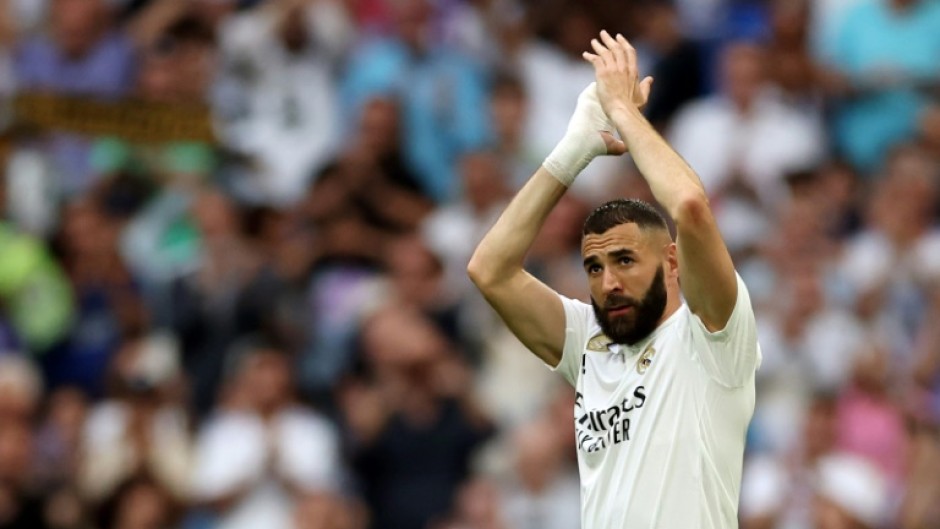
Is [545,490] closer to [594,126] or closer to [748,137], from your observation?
[748,137]

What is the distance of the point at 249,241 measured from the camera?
12.8 m

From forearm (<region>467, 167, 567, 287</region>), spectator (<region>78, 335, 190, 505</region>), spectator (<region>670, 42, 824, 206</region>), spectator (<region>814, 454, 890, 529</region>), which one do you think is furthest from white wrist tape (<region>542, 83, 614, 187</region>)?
spectator (<region>670, 42, 824, 206</region>)

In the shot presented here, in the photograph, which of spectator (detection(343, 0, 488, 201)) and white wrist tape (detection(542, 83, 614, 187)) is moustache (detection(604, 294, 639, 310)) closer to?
white wrist tape (detection(542, 83, 614, 187))

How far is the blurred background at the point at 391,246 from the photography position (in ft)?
36.1

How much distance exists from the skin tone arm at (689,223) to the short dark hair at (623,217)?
0.87 ft

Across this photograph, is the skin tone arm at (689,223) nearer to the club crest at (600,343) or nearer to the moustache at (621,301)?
the moustache at (621,301)

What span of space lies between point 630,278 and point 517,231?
0.72 meters

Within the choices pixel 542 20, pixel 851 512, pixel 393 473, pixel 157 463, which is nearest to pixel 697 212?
pixel 851 512

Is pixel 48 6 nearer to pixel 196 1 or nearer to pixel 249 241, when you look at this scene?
pixel 196 1

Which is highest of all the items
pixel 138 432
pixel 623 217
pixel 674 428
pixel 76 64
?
pixel 76 64

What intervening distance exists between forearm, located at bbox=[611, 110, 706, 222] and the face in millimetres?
234

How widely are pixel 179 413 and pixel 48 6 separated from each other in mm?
4078

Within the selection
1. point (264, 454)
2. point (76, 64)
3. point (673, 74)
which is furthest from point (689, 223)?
point (76, 64)

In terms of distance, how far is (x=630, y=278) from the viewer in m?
6.48
